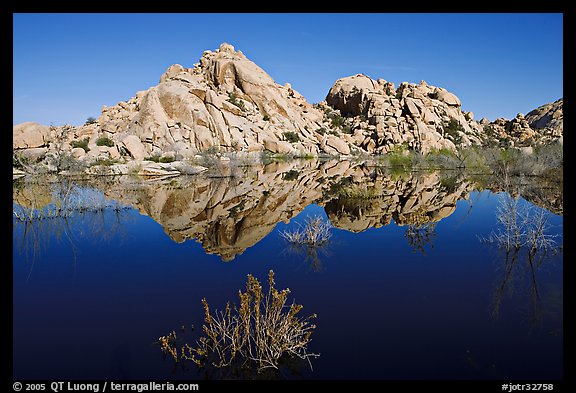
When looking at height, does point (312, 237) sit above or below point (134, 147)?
below

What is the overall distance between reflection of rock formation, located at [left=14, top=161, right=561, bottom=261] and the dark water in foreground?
0.41ft

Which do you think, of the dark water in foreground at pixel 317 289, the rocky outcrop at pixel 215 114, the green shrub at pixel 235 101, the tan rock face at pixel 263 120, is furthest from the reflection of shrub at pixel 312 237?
the green shrub at pixel 235 101

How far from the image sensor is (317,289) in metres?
6.01

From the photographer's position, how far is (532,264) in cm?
700

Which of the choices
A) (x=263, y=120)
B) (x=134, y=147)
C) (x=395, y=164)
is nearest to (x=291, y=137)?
(x=263, y=120)

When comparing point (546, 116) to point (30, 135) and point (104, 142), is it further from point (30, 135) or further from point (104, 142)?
point (30, 135)

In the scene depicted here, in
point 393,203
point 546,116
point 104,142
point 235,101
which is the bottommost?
point 393,203

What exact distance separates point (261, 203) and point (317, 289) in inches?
321

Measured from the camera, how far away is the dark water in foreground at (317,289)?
159 inches

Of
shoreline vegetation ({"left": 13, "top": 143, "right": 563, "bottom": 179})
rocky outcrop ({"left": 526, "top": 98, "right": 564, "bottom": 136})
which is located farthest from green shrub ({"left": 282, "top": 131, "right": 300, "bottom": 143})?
rocky outcrop ({"left": 526, "top": 98, "right": 564, "bottom": 136})

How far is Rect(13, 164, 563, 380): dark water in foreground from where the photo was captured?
4.04 metres

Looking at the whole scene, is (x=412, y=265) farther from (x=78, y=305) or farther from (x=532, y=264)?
(x=78, y=305)

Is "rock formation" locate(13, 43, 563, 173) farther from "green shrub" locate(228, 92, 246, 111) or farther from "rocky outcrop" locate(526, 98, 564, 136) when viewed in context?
"rocky outcrop" locate(526, 98, 564, 136)

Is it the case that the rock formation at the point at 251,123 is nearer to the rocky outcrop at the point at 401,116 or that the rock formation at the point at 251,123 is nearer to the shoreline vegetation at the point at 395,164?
the rocky outcrop at the point at 401,116
